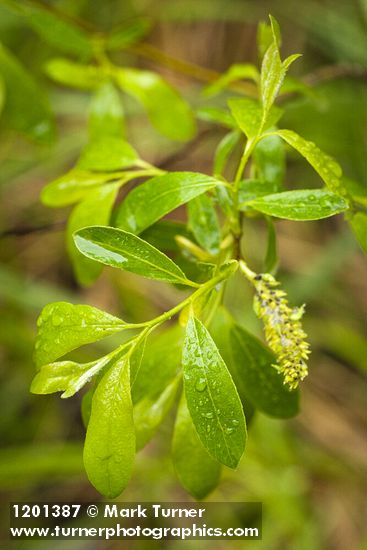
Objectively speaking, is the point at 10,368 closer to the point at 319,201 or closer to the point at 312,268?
the point at 312,268

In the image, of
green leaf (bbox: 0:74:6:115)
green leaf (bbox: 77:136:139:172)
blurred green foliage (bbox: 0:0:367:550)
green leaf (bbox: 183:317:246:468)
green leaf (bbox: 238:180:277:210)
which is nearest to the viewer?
green leaf (bbox: 183:317:246:468)

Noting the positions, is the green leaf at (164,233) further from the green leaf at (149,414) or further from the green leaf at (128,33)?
the green leaf at (128,33)

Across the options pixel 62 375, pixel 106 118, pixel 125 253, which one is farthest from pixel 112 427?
pixel 106 118

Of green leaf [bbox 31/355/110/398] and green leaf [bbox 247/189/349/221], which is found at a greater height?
green leaf [bbox 247/189/349/221]

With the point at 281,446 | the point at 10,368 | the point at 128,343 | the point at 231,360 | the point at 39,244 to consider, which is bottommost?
the point at 281,446

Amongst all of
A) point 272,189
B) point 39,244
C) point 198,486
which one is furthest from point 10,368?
point 272,189

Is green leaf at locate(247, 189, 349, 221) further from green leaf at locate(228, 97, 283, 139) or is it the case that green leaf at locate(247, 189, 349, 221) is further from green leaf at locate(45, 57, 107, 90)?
green leaf at locate(45, 57, 107, 90)
